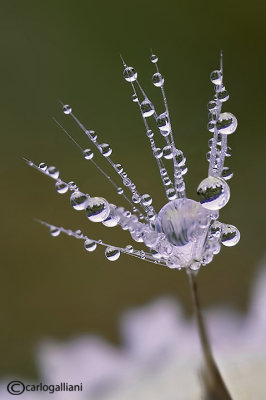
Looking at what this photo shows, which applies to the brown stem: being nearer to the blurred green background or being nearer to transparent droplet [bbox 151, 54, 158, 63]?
transparent droplet [bbox 151, 54, 158, 63]

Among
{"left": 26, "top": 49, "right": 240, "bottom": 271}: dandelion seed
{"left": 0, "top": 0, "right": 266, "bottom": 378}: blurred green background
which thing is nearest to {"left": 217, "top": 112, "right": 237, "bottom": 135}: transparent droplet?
{"left": 26, "top": 49, "right": 240, "bottom": 271}: dandelion seed

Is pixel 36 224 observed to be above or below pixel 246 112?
below

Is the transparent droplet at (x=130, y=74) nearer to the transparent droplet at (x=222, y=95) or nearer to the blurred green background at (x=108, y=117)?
the transparent droplet at (x=222, y=95)

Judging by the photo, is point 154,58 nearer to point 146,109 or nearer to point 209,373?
point 146,109

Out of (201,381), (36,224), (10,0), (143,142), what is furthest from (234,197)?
(201,381)

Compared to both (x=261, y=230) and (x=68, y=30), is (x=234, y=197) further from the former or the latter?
(x=68, y=30)

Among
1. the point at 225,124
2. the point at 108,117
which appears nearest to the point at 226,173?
the point at 225,124
